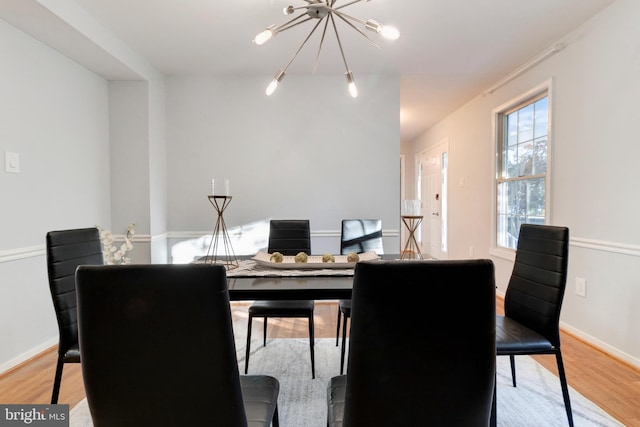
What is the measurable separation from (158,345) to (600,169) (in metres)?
2.97

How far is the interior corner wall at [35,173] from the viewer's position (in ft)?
7.13

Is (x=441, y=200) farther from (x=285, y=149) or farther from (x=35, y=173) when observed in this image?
(x=35, y=173)

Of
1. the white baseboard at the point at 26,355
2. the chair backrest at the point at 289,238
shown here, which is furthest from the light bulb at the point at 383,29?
the white baseboard at the point at 26,355

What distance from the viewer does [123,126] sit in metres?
3.21

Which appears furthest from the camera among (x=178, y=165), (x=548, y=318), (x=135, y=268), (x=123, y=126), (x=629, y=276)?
(x=178, y=165)

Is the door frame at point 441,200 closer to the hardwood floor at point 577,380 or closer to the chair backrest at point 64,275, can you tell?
the hardwood floor at point 577,380

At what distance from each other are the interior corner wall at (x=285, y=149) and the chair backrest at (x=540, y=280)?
1.82m

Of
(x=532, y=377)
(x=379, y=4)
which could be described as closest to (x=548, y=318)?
(x=532, y=377)

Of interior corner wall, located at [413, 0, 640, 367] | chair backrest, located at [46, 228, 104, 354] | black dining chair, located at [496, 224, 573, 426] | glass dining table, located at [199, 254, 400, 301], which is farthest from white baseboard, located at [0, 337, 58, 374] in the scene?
interior corner wall, located at [413, 0, 640, 367]

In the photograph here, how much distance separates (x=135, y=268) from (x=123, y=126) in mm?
3002

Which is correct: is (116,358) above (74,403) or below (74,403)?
above

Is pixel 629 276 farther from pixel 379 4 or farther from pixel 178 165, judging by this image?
pixel 178 165

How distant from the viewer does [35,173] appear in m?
2.38

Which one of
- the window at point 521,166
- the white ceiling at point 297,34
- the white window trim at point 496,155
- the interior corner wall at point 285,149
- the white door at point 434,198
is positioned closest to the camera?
the white ceiling at point 297,34
